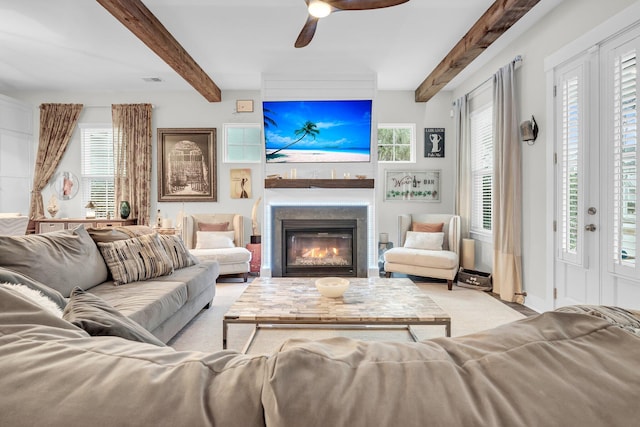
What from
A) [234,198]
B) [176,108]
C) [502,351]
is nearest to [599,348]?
[502,351]

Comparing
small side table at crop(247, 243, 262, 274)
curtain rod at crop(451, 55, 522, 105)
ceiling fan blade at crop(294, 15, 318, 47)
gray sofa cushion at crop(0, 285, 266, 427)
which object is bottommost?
small side table at crop(247, 243, 262, 274)

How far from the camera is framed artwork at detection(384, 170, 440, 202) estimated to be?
17.3 ft

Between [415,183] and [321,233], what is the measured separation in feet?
5.80

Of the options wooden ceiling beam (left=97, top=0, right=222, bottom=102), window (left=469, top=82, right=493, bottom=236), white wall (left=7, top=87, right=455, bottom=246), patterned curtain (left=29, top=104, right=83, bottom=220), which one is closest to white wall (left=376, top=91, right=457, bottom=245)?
white wall (left=7, top=87, right=455, bottom=246)

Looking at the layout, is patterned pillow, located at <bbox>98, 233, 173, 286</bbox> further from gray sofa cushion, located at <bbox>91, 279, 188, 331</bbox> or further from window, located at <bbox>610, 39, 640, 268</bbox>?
window, located at <bbox>610, 39, 640, 268</bbox>

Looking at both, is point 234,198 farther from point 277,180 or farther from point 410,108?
point 410,108

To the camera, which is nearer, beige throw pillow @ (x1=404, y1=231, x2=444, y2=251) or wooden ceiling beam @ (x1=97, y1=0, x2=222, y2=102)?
wooden ceiling beam @ (x1=97, y1=0, x2=222, y2=102)

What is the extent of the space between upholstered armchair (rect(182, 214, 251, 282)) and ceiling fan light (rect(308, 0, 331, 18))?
300 centimetres

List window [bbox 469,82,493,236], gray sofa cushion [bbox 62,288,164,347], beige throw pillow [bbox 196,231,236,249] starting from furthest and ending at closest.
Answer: beige throw pillow [bbox 196,231,236,249], window [bbox 469,82,493,236], gray sofa cushion [bbox 62,288,164,347]

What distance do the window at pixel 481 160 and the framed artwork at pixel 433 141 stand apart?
537 mm

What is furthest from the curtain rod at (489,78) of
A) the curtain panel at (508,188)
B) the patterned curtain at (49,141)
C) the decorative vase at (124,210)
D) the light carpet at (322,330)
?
the patterned curtain at (49,141)

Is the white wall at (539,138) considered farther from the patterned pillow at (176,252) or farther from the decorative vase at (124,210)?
the decorative vase at (124,210)

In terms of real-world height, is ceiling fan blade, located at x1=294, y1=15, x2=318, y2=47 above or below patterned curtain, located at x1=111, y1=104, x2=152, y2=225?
above

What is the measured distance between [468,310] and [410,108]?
127 inches
